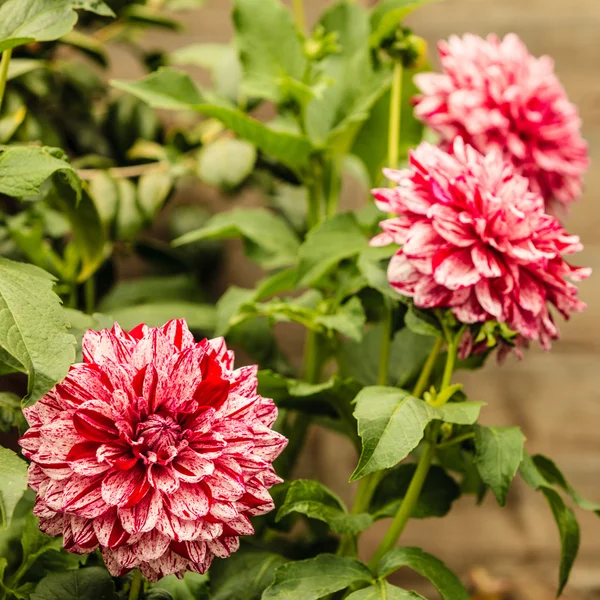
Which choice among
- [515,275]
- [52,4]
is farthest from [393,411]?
[52,4]

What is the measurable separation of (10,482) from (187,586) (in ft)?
0.68

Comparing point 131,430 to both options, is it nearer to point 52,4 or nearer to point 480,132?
point 52,4

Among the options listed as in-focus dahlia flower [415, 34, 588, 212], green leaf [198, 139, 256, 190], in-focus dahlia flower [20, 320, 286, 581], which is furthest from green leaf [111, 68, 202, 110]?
in-focus dahlia flower [20, 320, 286, 581]

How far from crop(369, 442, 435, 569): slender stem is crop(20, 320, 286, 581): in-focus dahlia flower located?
0.54ft

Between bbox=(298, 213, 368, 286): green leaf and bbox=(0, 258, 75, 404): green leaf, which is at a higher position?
bbox=(0, 258, 75, 404): green leaf

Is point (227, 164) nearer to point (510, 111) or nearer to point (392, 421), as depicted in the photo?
point (510, 111)

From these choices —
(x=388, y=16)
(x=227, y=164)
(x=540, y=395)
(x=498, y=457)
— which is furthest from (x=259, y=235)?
(x=540, y=395)

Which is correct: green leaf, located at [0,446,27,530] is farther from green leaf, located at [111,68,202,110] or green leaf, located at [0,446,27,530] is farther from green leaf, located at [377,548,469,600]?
green leaf, located at [111,68,202,110]

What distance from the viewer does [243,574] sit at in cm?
62

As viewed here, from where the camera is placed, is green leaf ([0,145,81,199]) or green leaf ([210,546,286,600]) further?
green leaf ([210,546,286,600])

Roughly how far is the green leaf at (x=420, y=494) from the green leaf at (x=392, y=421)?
0.12 meters

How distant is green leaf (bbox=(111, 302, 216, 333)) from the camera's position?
774 mm

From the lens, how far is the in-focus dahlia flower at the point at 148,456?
17.6 inches

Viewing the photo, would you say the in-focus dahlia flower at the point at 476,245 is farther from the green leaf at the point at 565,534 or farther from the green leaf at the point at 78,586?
the green leaf at the point at 78,586
